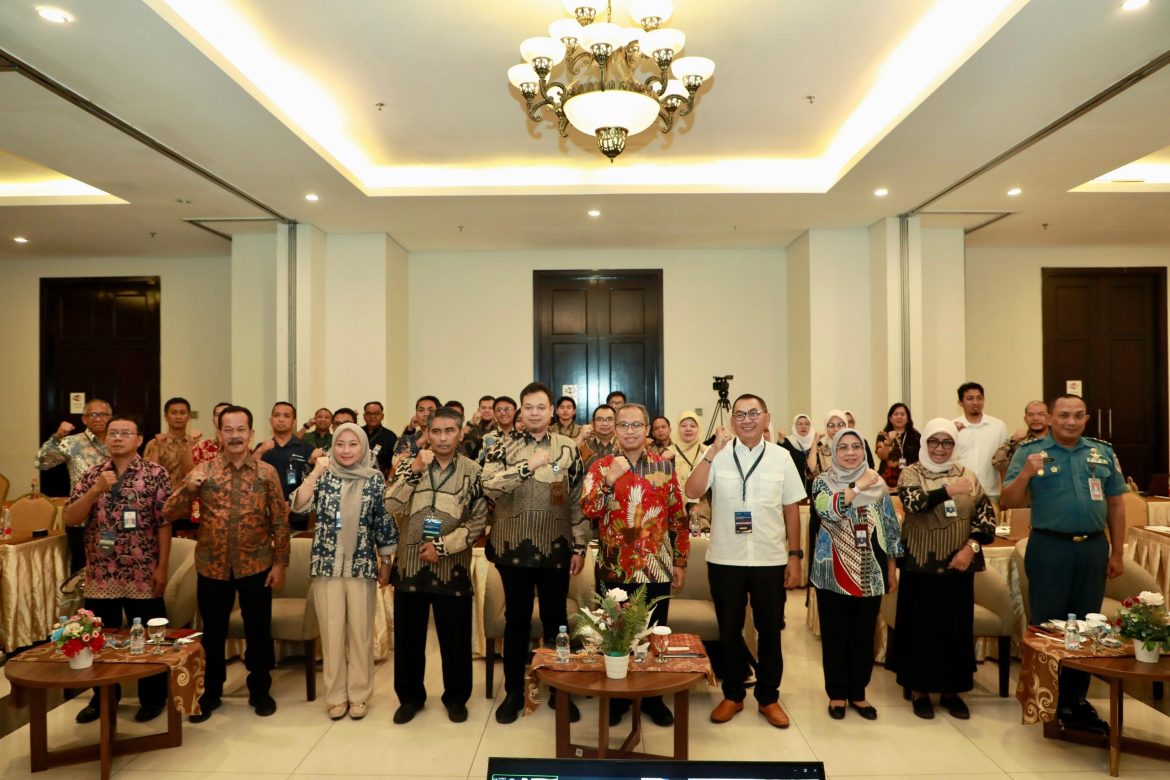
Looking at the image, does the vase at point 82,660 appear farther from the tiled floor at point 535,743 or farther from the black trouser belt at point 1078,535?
the black trouser belt at point 1078,535

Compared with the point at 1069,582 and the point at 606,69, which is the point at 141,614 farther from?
the point at 1069,582

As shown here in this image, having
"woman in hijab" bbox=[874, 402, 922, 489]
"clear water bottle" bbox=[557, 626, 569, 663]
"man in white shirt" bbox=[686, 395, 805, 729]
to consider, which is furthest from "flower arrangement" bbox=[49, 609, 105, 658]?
"woman in hijab" bbox=[874, 402, 922, 489]

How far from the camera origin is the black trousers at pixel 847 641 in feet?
12.8

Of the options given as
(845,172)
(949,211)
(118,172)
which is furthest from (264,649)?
(949,211)

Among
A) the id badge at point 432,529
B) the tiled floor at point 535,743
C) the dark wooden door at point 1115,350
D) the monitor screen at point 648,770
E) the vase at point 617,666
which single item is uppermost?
the dark wooden door at point 1115,350

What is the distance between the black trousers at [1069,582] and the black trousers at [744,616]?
4.43 feet

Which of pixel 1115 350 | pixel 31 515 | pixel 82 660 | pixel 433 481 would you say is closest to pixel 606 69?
pixel 433 481

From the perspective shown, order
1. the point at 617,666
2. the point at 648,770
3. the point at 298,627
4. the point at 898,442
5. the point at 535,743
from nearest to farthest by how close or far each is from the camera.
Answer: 1. the point at 648,770
2. the point at 617,666
3. the point at 535,743
4. the point at 298,627
5. the point at 898,442

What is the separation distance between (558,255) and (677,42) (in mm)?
6220

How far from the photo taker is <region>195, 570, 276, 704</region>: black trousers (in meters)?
4.00

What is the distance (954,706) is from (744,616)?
122 centimetres

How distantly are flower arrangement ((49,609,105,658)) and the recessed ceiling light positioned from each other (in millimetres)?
3000

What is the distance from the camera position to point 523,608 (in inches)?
157

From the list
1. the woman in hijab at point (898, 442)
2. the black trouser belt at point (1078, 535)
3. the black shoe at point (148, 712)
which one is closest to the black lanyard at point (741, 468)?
the black trouser belt at point (1078, 535)
